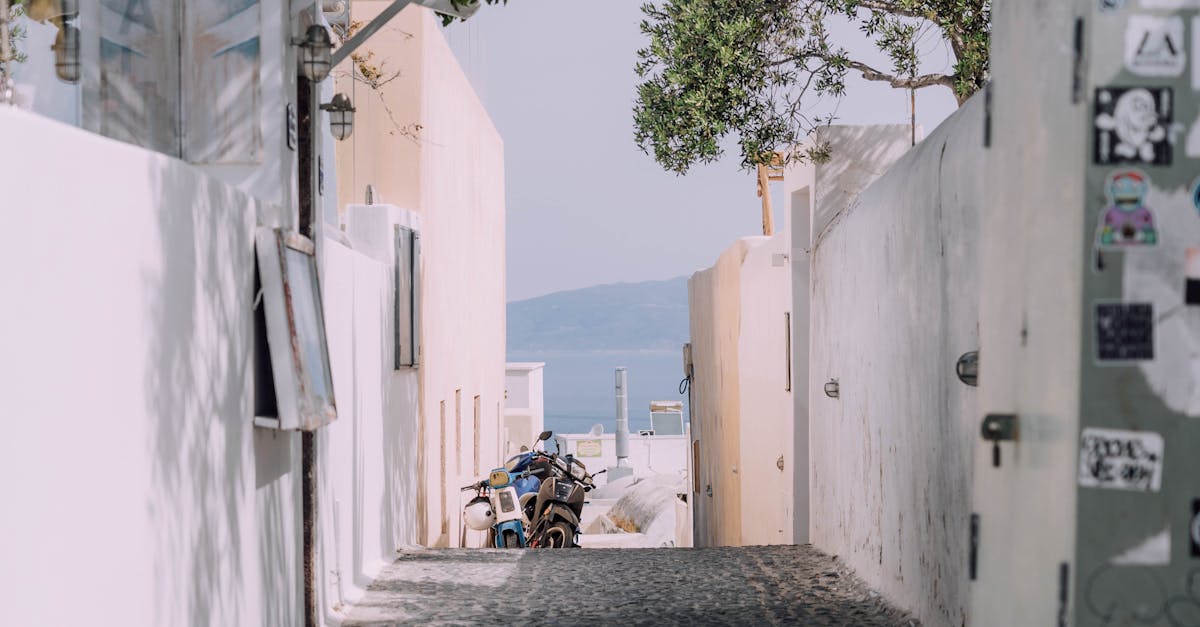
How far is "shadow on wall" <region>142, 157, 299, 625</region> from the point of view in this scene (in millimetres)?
4199

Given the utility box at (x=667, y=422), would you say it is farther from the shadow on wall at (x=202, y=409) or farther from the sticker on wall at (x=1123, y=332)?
the sticker on wall at (x=1123, y=332)

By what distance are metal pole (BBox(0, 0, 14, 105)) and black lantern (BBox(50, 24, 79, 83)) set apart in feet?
2.30

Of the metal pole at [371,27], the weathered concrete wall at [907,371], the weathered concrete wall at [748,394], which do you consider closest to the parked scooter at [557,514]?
the weathered concrete wall at [748,394]

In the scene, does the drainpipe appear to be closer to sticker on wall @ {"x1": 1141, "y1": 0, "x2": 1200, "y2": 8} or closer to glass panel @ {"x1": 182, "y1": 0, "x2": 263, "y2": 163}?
glass panel @ {"x1": 182, "y1": 0, "x2": 263, "y2": 163}

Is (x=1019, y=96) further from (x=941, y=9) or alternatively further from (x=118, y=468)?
(x=941, y=9)

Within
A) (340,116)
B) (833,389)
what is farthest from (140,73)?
(833,389)

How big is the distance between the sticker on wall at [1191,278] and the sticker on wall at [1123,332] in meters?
0.08

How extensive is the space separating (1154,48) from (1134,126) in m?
0.17

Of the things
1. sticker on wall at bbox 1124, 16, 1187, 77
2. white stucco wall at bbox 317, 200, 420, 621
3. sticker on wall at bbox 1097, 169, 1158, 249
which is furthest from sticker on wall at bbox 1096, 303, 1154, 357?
white stucco wall at bbox 317, 200, 420, 621

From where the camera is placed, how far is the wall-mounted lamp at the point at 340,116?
28.2 feet

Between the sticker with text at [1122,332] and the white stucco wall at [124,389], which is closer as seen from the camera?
the sticker with text at [1122,332]

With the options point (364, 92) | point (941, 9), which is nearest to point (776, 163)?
point (941, 9)

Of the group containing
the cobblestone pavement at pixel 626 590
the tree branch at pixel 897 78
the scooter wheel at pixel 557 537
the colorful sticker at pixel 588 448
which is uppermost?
the tree branch at pixel 897 78

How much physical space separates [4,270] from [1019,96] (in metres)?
2.38
